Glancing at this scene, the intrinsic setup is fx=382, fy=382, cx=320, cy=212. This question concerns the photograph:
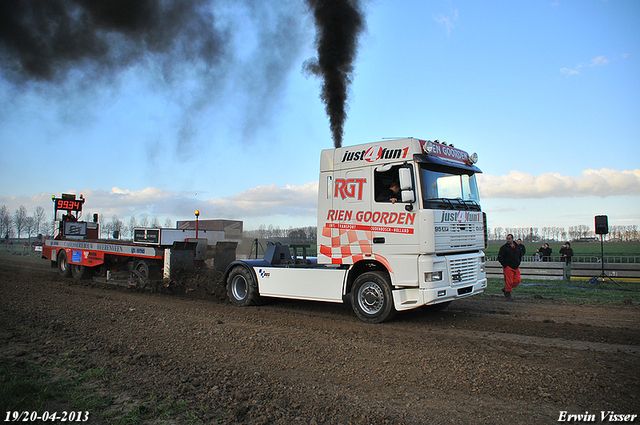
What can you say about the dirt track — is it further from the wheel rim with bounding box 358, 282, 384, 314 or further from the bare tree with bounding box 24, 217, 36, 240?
the bare tree with bounding box 24, 217, 36, 240

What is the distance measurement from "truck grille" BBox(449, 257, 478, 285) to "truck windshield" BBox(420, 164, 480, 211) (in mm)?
1014

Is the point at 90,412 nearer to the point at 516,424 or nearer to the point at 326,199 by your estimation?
the point at 516,424

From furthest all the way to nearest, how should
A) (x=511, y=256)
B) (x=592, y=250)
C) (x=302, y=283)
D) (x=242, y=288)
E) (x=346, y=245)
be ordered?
(x=592, y=250), (x=511, y=256), (x=242, y=288), (x=302, y=283), (x=346, y=245)

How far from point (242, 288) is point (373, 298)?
3864mm

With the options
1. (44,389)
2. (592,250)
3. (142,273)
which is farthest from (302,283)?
(592,250)

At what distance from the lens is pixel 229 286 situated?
9.82 meters

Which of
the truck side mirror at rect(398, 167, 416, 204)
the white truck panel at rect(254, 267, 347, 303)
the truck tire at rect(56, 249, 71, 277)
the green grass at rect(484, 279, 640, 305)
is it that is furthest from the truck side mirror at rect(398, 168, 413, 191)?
the truck tire at rect(56, 249, 71, 277)

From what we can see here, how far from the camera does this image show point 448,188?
7281 millimetres

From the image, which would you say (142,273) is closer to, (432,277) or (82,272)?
(82,272)

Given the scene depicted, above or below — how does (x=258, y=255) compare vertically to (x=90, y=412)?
above

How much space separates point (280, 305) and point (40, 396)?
620 centimetres

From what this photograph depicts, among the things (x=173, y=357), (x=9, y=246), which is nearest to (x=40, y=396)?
(x=173, y=357)

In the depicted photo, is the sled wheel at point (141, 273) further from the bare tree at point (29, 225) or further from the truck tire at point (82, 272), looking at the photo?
the bare tree at point (29, 225)

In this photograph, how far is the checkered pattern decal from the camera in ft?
23.9
